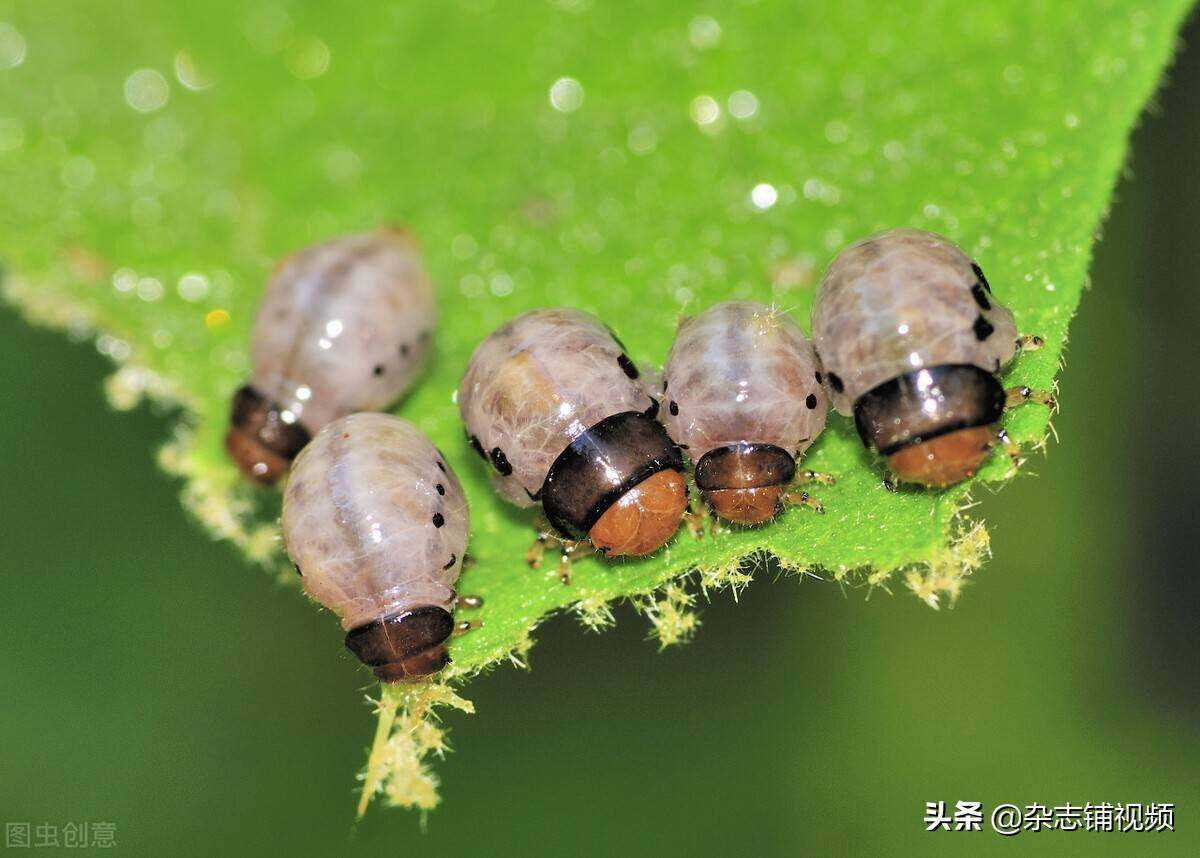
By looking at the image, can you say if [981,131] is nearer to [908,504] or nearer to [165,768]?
[908,504]

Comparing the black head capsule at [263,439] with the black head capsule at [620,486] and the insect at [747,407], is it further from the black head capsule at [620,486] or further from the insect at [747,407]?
the insect at [747,407]

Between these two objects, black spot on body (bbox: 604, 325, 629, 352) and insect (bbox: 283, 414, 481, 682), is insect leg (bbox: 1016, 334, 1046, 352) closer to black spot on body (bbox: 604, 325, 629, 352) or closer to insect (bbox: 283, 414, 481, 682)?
black spot on body (bbox: 604, 325, 629, 352)

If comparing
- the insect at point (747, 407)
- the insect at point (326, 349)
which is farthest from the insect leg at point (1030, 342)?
the insect at point (326, 349)

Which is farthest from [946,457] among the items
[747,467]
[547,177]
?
[547,177]

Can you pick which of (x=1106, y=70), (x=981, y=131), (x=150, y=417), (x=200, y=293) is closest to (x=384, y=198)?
(x=200, y=293)

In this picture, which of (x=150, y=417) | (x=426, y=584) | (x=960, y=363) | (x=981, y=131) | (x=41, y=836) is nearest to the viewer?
(x=960, y=363)
